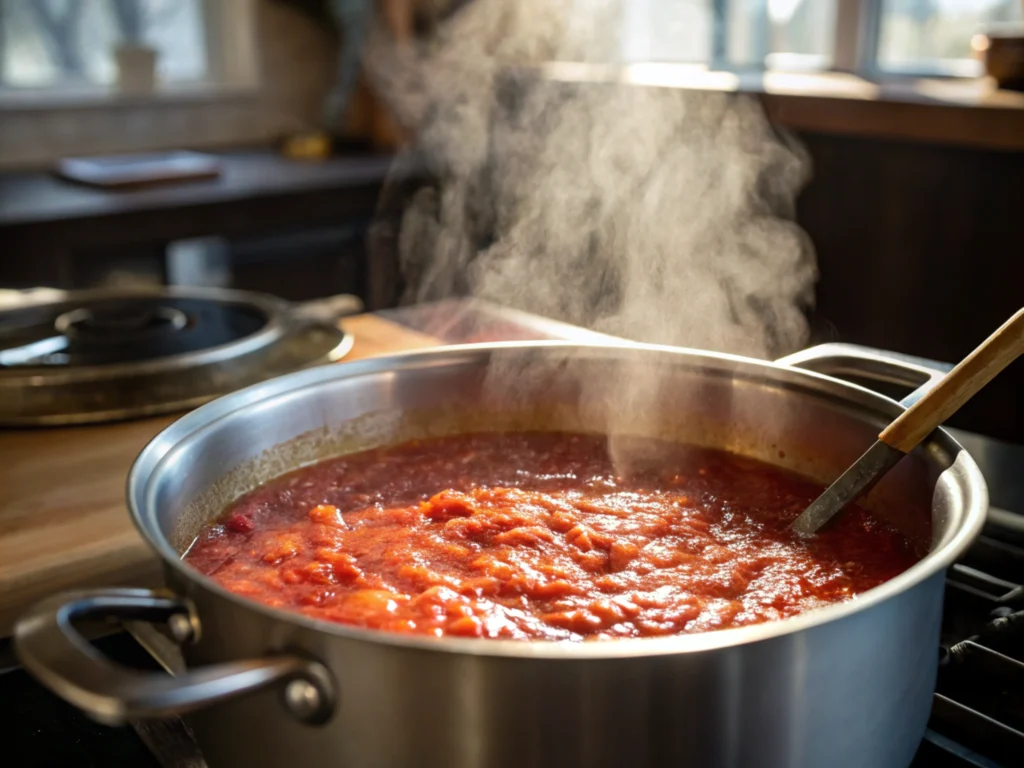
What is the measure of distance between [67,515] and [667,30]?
4.05 metres

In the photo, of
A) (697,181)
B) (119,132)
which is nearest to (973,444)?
(697,181)

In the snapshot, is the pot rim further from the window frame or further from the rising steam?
the window frame

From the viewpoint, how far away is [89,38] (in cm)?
429

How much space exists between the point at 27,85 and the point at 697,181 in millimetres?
2764

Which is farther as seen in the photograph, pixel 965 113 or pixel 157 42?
pixel 157 42

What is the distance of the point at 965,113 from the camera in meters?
2.80

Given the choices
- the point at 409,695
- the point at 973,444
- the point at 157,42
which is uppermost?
the point at 157,42

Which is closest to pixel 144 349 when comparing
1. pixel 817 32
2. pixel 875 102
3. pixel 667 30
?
pixel 875 102

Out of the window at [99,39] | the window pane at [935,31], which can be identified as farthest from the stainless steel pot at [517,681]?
the window at [99,39]

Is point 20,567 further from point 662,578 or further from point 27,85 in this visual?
point 27,85

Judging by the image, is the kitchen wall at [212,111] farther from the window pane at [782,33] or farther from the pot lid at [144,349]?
the pot lid at [144,349]

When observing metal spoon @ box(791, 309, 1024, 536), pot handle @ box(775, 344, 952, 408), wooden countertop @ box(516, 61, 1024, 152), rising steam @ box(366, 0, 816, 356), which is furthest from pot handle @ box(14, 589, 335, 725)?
wooden countertop @ box(516, 61, 1024, 152)

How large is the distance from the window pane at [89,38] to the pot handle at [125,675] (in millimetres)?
4095

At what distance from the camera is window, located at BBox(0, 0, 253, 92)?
13.5ft
